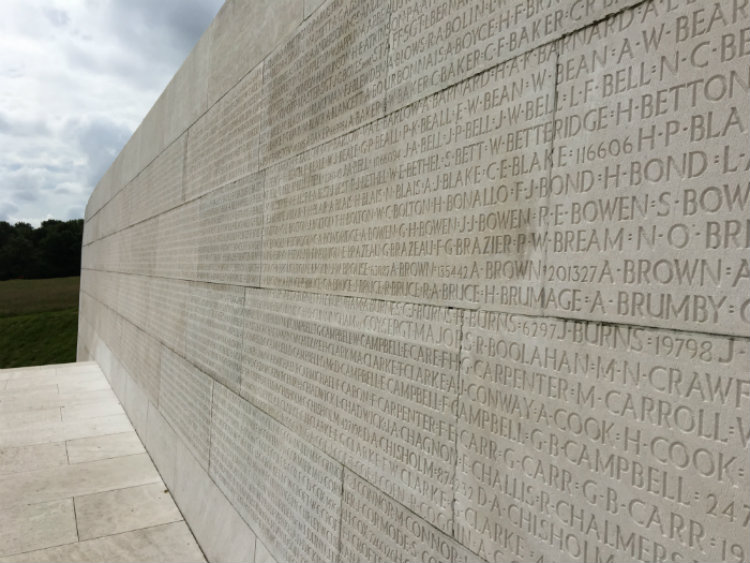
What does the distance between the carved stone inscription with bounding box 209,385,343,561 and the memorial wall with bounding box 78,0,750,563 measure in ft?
0.07

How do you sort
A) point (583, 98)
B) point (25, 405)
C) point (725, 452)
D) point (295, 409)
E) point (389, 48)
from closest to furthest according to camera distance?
point (725, 452), point (583, 98), point (389, 48), point (295, 409), point (25, 405)

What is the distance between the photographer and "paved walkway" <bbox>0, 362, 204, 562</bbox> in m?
4.96

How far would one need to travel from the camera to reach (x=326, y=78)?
3.48 metres

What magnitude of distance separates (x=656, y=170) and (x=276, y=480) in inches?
122

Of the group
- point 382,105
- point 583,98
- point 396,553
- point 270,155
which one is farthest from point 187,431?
point 583,98

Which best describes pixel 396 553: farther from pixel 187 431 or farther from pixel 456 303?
pixel 187 431

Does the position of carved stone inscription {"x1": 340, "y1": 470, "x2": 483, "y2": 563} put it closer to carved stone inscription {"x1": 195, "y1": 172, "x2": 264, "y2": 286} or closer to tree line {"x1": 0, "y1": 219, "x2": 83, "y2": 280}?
carved stone inscription {"x1": 195, "y1": 172, "x2": 264, "y2": 286}

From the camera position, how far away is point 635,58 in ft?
5.65

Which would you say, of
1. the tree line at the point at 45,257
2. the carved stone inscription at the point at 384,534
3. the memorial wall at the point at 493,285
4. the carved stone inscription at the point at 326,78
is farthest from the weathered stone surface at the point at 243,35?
the tree line at the point at 45,257

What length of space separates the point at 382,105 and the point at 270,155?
154 centimetres

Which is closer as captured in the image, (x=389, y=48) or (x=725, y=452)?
(x=725, y=452)

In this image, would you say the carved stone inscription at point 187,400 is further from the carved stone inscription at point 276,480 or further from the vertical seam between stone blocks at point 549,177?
the vertical seam between stone blocks at point 549,177

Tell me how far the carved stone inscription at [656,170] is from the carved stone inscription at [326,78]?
131cm

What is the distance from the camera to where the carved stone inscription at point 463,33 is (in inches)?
77.2
